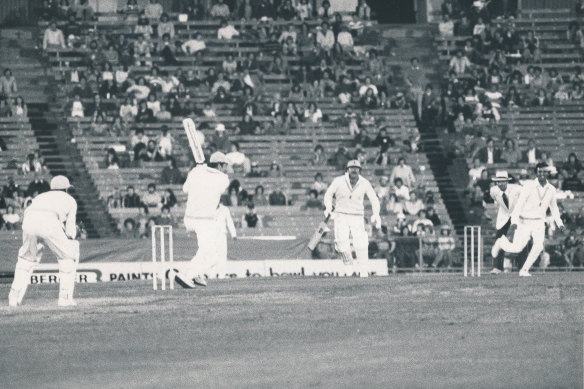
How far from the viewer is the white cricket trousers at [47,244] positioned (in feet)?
63.4

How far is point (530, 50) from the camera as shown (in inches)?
1665

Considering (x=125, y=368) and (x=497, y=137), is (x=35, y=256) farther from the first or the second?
(x=497, y=137)

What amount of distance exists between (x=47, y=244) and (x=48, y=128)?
19.6 meters

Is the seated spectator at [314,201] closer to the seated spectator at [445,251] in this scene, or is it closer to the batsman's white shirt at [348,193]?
the seated spectator at [445,251]

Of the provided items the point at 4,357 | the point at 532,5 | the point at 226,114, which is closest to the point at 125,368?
the point at 4,357

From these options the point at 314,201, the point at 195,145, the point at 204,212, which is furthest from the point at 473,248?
the point at 204,212

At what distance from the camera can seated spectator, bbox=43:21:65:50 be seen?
40281mm

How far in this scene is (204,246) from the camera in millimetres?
22406

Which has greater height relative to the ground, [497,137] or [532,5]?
[532,5]

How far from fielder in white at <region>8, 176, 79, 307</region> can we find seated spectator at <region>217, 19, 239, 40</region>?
71.9ft

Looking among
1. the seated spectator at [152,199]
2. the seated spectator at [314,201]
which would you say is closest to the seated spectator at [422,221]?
the seated spectator at [314,201]

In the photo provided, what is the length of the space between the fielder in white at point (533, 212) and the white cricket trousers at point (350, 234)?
2.86 metres

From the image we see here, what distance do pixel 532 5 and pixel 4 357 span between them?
3344 centimetres

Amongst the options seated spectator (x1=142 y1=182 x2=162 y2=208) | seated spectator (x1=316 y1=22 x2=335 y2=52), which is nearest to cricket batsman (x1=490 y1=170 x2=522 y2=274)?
seated spectator (x1=142 y1=182 x2=162 y2=208)
